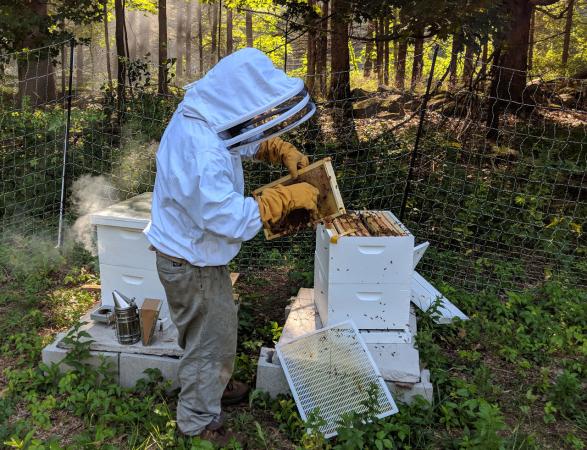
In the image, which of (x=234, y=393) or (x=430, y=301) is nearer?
(x=234, y=393)

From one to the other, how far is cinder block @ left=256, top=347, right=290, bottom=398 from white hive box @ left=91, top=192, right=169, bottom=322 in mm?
656

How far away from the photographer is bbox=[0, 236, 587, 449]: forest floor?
90.9 inches

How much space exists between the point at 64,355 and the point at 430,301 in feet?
7.18

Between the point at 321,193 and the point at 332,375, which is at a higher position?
the point at 321,193

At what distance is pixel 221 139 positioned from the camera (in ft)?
6.63

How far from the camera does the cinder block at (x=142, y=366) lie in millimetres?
2721

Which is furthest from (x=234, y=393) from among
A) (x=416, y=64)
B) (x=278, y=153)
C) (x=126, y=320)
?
(x=416, y=64)

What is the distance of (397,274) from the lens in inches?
105

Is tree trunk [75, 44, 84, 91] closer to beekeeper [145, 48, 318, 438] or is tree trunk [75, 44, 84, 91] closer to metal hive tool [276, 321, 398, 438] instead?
beekeeper [145, 48, 318, 438]

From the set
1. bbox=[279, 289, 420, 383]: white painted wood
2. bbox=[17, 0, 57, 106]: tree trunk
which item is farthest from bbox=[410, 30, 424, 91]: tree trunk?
bbox=[17, 0, 57, 106]: tree trunk

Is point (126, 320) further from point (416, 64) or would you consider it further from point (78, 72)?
point (416, 64)

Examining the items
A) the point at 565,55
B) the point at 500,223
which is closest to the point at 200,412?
the point at 500,223

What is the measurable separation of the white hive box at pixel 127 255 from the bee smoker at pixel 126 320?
0.14m

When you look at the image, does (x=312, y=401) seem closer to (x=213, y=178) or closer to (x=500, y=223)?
(x=213, y=178)
